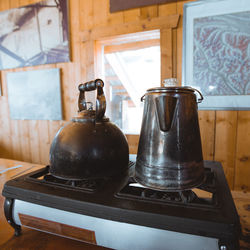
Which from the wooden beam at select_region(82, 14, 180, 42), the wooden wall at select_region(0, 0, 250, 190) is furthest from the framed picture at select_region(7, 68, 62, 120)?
the wooden beam at select_region(82, 14, 180, 42)

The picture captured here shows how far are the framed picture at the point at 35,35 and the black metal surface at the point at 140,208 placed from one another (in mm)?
1819

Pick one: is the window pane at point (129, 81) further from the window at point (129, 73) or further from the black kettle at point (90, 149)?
the black kettle at point (90, 149)

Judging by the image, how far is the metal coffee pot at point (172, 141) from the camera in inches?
20.7

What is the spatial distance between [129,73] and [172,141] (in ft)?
7.84

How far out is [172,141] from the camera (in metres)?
0.52

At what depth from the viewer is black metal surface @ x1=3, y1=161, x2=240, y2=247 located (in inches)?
16.3

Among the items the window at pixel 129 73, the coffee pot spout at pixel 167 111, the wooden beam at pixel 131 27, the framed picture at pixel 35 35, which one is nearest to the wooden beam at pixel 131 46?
the window at pixel 129 73

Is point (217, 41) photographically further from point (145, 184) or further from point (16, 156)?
point (16, 156)

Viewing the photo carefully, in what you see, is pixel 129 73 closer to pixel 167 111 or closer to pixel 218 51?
pixel 218 51

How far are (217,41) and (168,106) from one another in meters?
1.30

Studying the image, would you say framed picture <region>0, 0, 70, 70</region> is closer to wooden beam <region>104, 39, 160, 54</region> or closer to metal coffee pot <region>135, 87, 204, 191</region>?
wooden beam <region>104, 39, 160, 54</region>

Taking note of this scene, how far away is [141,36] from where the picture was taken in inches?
72.4

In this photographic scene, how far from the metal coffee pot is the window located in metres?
1.45

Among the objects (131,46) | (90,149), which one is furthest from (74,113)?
(90,149)
